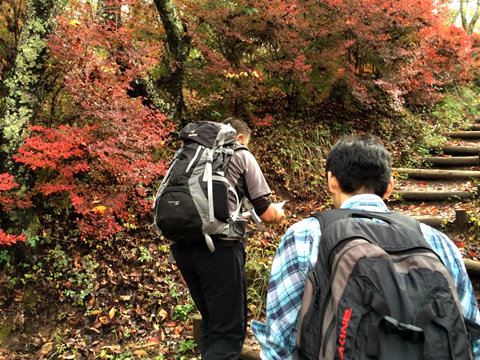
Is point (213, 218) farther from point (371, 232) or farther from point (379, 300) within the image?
point (379, 300)

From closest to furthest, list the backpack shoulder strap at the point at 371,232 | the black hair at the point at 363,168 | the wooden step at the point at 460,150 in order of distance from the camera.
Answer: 1. the backpack shoulder strap at the point at 371,232
2. the black hair at the point at 363,168
3. the wooden step at the point at 460,150

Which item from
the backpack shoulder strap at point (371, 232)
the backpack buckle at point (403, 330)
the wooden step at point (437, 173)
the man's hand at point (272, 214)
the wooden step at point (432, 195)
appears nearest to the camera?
the backpack buckle at point (403, 330)

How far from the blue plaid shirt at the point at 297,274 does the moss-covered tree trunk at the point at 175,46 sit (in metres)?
5.83

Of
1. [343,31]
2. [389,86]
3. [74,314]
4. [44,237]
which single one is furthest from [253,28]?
[74,314]

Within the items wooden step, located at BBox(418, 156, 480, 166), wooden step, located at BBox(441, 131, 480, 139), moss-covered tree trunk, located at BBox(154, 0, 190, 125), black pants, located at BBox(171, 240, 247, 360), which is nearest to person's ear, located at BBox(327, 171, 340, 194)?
black pants, located at BBox(171, 240, 247, 360)

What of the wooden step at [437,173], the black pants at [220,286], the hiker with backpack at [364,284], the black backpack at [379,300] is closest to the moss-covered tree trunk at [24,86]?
the black pants at [220,286]

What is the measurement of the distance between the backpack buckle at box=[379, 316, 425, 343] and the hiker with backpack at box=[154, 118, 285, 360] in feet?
4.65

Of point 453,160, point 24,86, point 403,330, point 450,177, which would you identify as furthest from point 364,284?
point 453,160

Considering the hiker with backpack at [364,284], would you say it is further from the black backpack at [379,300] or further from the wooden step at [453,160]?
the wooden step at [453,160]

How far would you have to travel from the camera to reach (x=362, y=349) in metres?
1.23

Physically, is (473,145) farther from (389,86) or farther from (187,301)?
(187,301)

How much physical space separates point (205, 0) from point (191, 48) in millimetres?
917

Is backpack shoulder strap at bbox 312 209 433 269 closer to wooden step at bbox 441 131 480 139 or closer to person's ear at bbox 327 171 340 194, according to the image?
person's ear at bbox 327 171 340 194

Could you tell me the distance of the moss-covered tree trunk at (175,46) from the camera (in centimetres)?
661
